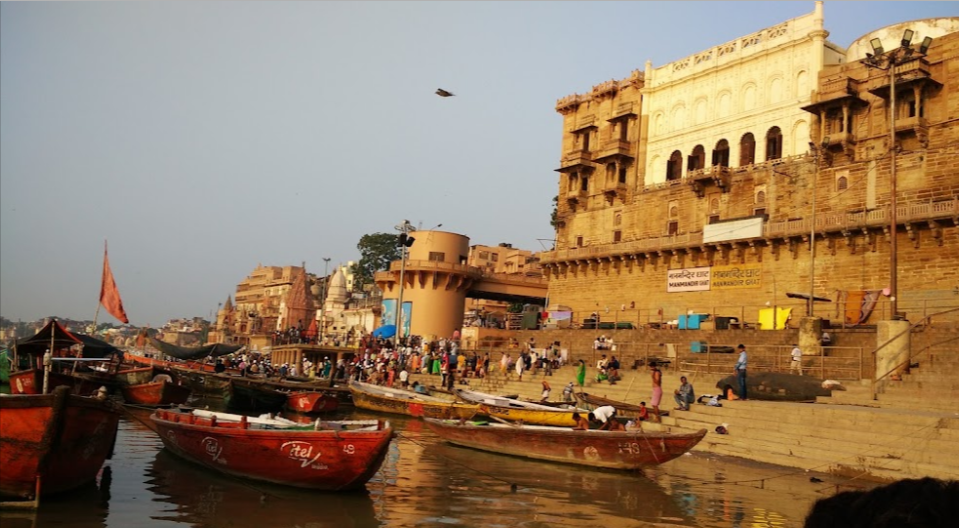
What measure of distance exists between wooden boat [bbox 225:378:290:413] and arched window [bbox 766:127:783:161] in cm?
2294

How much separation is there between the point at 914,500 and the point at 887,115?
32.5m

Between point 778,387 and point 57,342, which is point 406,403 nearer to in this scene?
point 57,342

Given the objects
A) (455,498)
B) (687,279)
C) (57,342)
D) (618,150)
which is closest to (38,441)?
(455,498)

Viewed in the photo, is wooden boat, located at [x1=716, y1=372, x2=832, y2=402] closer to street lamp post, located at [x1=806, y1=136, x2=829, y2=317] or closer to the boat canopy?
street lamp post, located at [x1=806, y1=136, x2=829, y2=317]

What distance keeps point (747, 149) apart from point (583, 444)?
960 inches

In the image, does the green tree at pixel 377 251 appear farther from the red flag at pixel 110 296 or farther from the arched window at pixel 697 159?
the red flag at pixel 110 296

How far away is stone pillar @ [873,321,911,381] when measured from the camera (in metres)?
18.2

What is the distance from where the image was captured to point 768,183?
33.3m

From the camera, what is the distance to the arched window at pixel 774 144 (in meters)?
33.7

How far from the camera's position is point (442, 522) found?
10.4m

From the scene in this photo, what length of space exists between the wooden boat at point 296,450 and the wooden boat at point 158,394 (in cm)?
1229

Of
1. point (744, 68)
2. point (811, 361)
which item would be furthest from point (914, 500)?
point (744, 68)

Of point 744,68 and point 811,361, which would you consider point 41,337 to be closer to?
point 811,361

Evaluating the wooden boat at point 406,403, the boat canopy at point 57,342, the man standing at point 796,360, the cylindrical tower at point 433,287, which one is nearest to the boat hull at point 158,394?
the boat canopy at point 57,342
